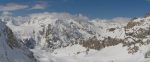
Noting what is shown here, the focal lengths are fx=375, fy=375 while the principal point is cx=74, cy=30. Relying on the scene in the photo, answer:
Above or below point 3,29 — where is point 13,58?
below

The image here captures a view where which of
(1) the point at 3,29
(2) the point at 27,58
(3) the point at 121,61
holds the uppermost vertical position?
(1) the point at 3,29

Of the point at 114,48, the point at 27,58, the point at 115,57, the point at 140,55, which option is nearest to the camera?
the point at 27,58

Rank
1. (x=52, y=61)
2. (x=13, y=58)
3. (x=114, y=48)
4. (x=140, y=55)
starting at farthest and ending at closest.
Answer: (x=114, y=48), (x=140, y=55), (x=52, y=61), (x=13, y=58)

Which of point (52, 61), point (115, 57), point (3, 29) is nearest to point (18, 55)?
point (3, 29)

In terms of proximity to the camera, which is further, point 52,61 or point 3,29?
point 52,61

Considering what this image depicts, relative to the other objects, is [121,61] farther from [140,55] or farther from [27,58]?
[27,58]

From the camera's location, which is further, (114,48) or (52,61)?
(114,48)

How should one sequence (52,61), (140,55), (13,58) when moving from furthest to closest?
1. (140,55)
2. (52,61)
3. (13,58)

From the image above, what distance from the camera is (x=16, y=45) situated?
77.8 m

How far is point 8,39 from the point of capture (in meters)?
72.3

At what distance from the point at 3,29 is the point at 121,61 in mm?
87253

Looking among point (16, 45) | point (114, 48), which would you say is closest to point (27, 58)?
point (16, 45)

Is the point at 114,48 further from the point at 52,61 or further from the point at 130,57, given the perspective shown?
the point at 52,61

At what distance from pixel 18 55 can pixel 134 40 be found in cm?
11993
